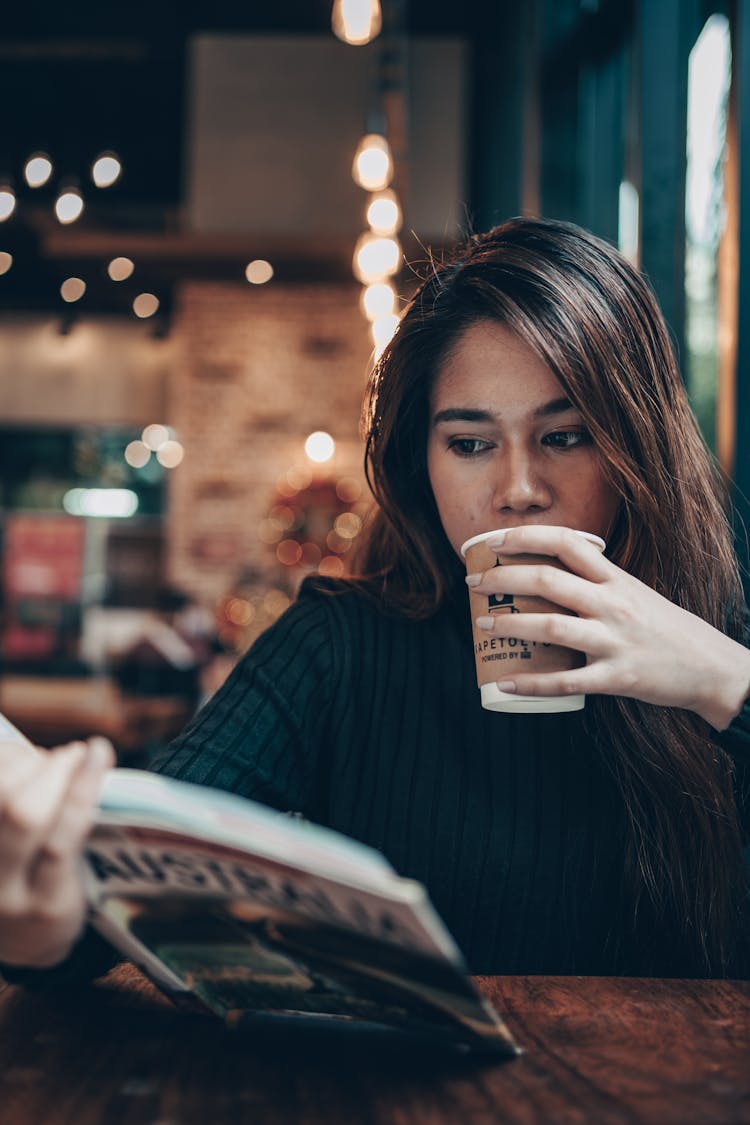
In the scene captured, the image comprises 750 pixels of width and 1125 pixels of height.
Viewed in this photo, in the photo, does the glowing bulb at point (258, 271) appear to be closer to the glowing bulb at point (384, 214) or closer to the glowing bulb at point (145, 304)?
the glowing bulb at point (145, 304)

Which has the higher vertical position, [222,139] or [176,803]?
[222,139]

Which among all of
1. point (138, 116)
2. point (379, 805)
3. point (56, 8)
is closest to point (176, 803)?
point (379, 805)

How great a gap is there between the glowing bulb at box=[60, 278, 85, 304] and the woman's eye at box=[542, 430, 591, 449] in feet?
27.8

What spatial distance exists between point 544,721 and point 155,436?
29.5 ft

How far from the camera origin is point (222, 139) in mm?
7547

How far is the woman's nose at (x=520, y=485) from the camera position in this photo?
1.14 meters

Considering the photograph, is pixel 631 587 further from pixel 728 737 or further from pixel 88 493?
pixel 88 493

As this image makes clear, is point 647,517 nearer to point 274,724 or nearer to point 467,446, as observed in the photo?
point 467,446

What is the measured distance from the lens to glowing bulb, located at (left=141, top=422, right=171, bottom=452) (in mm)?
9852

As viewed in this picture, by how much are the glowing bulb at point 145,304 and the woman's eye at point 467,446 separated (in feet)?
28.1

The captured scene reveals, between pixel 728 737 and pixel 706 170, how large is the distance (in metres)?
1.88

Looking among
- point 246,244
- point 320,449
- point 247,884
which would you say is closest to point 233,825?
point 247,884

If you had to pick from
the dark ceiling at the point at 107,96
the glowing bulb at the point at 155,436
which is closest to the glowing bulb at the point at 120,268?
the dark ceiling at the point at 107,96

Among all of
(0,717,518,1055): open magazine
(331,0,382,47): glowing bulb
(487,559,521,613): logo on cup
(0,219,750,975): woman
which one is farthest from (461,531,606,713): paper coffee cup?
(331,0,382,47): glowing bulb
